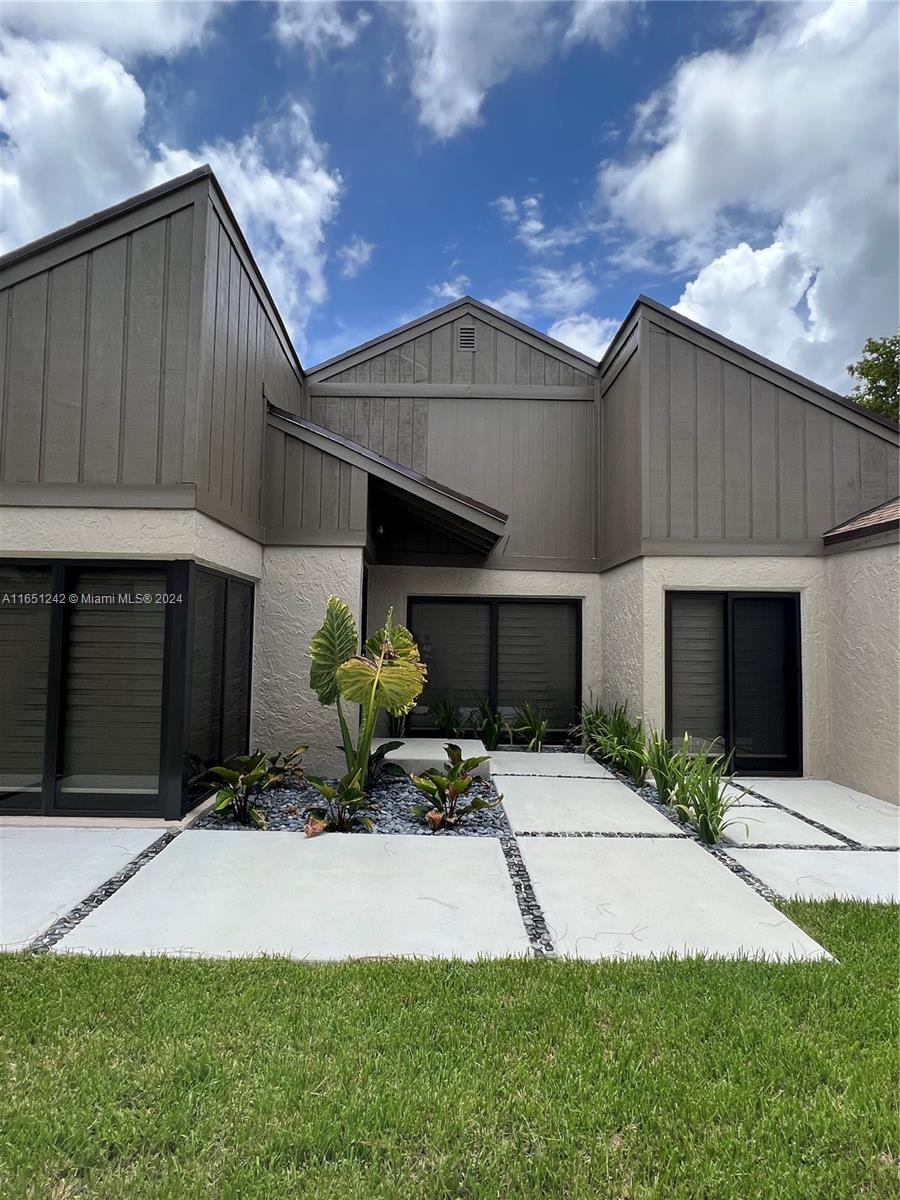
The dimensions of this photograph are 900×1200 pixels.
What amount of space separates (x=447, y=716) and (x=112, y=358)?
5856 millimetres

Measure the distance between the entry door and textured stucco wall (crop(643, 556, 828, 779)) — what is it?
0.10m

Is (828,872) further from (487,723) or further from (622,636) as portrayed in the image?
(487,723)

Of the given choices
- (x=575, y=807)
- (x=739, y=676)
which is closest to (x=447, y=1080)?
(x=575, y=807)

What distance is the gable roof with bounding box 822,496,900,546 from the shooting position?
239 inches

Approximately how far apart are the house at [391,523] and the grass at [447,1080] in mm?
2779

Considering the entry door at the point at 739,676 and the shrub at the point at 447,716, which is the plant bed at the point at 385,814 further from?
the entry door at the point at 739,676

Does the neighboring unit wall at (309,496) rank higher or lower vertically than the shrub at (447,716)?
higher

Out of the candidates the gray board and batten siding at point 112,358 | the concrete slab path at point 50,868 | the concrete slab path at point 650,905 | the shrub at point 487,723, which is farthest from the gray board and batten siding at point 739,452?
the concrete slab path at point 50,868

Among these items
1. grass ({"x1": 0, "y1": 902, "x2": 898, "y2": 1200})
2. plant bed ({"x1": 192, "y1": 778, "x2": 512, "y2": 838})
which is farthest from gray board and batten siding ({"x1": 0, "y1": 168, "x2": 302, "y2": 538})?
grass ({"x1": 0, "y1": 902, "x2": 898, "y2": 1200})

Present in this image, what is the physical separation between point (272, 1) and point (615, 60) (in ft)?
14.6

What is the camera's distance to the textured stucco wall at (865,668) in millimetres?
6012

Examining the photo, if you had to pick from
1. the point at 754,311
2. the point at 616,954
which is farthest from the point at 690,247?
the point at 616,954

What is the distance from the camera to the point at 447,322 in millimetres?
9562

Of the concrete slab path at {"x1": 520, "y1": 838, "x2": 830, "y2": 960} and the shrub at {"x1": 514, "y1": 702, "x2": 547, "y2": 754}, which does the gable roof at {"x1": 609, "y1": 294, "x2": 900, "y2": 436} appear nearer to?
the shrub at {"x1": 514, "y1": 702, "x2": 547, "y2": 754}
